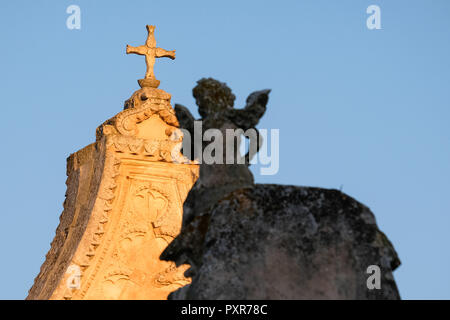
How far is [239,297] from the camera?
7.45 metres

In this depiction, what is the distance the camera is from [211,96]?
872 cm

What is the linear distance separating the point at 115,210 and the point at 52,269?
111 centimetres

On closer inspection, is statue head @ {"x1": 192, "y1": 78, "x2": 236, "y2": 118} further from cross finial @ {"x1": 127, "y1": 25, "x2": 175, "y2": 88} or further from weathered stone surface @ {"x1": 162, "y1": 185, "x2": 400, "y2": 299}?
cross finial @ {"x1": 127, "y1": 25, "x2": 175, "y2": 88}

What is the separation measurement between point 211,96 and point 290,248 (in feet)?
5.52

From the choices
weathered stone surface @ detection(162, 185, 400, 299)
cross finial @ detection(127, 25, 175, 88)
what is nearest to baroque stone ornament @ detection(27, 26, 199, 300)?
cross finial @ detection(127, 25, 175, 88)

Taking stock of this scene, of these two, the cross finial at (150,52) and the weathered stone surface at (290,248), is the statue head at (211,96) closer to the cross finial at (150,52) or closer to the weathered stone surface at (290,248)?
the weathered stone surface at (290,248)

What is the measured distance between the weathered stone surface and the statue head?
3.56 feet

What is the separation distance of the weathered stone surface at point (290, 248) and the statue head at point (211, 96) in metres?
1.08

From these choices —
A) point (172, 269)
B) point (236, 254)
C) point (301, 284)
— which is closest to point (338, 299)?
point (301, 284)

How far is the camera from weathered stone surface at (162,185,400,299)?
7539 mm

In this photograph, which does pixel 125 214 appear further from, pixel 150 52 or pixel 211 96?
pixel 211 96

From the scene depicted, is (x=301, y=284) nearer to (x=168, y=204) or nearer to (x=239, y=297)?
(x=239, y=297)

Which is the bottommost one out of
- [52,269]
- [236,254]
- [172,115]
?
[52,269]

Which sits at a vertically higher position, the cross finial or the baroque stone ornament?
the cross finial
